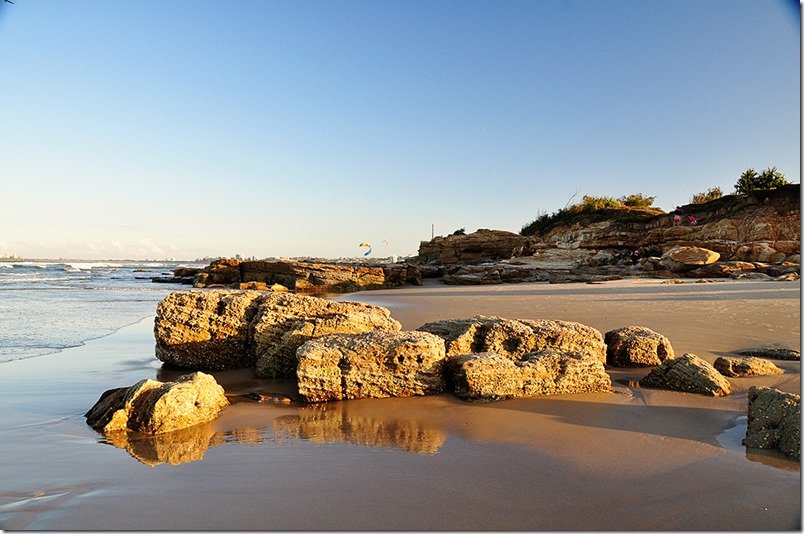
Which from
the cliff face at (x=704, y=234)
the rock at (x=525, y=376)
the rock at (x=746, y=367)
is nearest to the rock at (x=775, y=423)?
the rock at (x=525, y=376)

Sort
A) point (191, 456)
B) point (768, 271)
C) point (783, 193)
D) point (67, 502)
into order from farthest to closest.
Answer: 1. point (783, 193)
2. point (768, 271)
3. point (191, 456)
4. point (67, 502)

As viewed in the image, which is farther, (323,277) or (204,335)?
(323,277)

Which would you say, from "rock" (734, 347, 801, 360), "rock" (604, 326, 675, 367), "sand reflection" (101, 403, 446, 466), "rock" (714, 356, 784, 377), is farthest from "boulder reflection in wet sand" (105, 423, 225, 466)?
"rock" (734, 347, 801, 360)

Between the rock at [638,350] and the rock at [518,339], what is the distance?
49 cm

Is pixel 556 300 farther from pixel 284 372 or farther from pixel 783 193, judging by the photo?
pixel 783 193

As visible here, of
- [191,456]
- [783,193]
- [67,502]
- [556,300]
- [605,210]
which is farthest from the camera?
[605,210]

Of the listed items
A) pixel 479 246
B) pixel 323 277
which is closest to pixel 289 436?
pixel 323 277

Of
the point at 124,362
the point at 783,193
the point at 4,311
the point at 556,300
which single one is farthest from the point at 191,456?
the point at 783,193

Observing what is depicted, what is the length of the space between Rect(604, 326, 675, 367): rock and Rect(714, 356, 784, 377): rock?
26.2 inches

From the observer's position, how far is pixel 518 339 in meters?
5.15

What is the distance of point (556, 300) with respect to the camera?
463 inches

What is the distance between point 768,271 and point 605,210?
1535 centimetres

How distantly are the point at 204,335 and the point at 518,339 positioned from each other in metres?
3.83

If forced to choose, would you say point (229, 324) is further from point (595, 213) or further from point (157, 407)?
point (595, 213)
